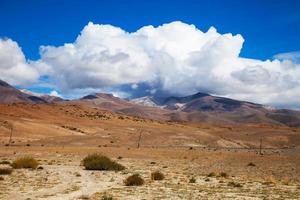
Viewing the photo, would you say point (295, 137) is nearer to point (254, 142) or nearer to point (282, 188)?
point (254, 142)

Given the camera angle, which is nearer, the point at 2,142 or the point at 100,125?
the point at 2,142

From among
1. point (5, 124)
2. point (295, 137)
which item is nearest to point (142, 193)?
point (5, 124)

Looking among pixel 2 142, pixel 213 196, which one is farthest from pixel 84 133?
pixel 213 196

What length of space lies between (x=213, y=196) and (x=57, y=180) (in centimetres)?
1159

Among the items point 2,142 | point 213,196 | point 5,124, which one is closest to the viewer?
point 213,196

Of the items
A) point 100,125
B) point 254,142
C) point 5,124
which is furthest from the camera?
point 100,125

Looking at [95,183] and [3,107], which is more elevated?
[3,107]

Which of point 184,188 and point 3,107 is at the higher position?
point 3,107

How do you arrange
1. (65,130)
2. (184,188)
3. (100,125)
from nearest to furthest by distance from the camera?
(184,188) → (65,130) → (100,125)

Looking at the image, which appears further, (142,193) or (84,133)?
(84,133)

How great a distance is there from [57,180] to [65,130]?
98.0 m

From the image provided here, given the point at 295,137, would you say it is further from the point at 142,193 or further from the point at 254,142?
the point at 142,193

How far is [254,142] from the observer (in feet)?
448

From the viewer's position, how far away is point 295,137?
152375 mm
